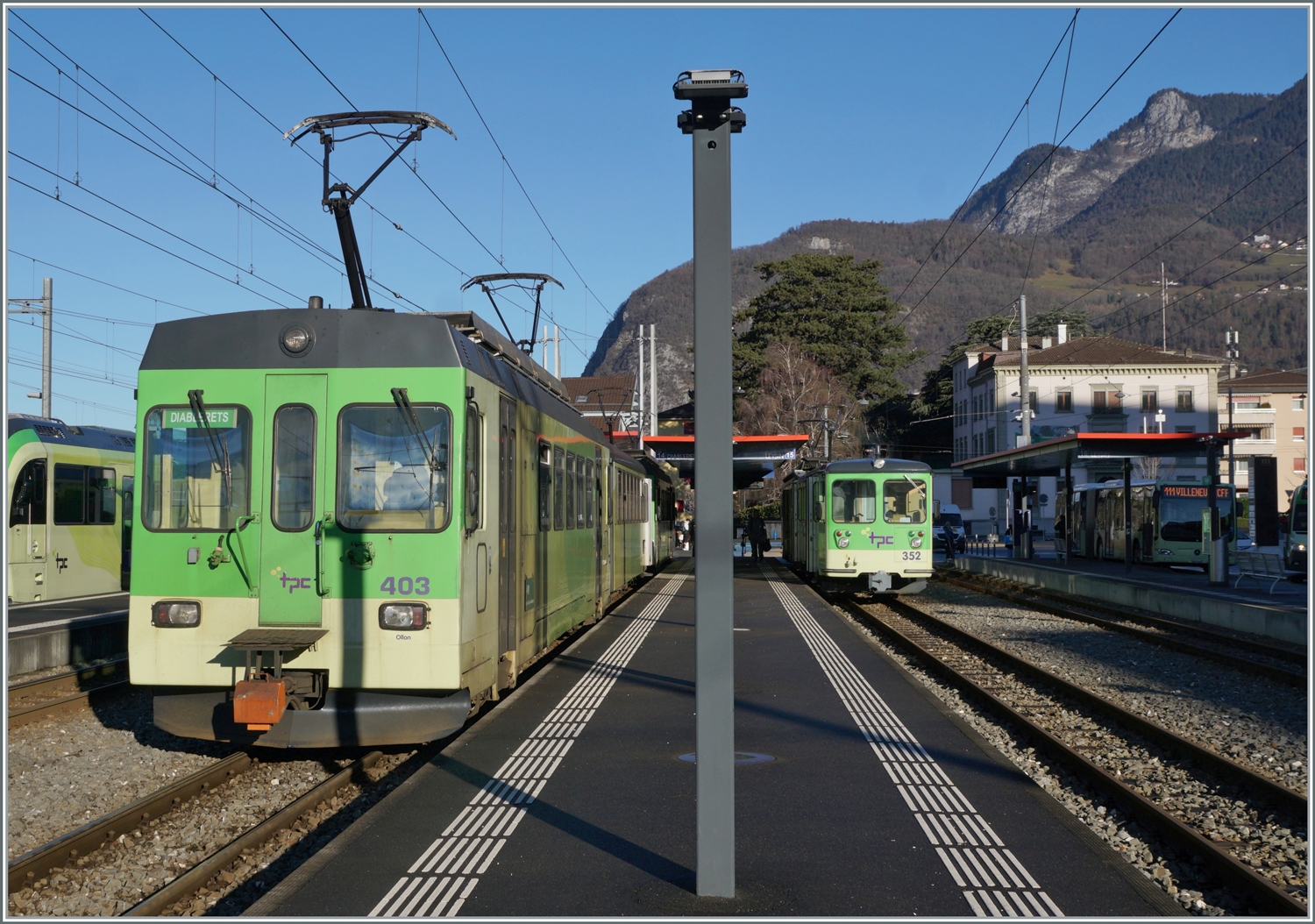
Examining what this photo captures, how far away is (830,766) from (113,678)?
899 cm

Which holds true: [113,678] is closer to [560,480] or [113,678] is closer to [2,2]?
[560,480]

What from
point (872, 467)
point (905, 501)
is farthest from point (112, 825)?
point (905, 501)

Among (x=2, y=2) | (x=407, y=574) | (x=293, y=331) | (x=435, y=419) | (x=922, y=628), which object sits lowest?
(x=922, y=628)

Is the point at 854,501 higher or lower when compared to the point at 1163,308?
lower

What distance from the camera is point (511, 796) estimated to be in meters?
6.92

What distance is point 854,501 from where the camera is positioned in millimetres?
23266

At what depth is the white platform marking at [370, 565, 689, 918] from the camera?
199 inches

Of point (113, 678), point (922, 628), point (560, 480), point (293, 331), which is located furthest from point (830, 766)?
point (922, 628)

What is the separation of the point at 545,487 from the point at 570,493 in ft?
6.35

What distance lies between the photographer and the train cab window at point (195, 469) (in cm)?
788

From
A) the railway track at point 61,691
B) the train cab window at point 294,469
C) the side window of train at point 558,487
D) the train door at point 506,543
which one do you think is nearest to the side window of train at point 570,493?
the side window of train at point 558,487

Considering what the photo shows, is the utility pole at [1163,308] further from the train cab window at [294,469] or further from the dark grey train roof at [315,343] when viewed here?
the train cab window at [294,469]

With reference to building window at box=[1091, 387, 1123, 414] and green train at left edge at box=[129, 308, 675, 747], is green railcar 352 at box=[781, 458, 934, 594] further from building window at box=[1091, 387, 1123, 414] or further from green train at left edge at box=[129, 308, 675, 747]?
building window at box=[1091, 387, 1123, 414]

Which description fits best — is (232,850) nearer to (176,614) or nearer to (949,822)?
(176,614)
